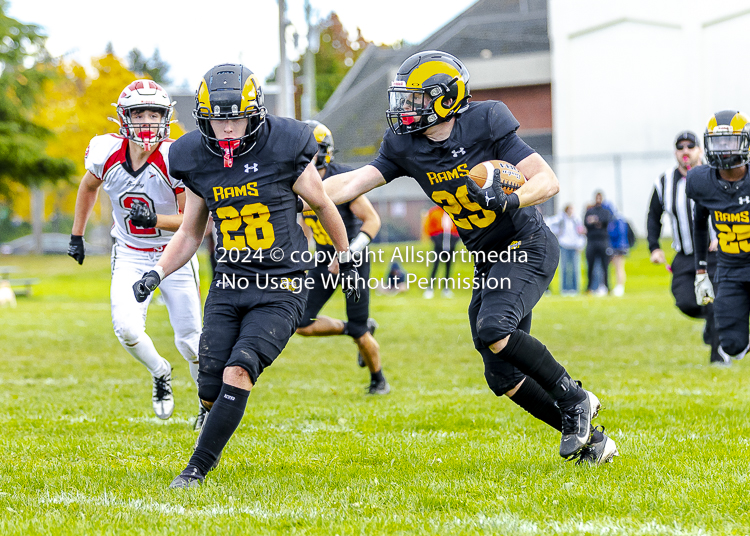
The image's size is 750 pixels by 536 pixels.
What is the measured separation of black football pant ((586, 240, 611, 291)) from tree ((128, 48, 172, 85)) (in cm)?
5029

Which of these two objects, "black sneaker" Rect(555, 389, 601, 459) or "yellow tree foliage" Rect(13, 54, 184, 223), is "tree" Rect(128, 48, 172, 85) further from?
"black sneaker" Rect(555, 389, 601, 459)

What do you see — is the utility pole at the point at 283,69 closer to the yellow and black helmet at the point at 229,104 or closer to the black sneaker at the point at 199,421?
the black sneaker at the point at 199,421

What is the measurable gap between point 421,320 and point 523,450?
8041mm

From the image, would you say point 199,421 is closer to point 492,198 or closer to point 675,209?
point 492,198

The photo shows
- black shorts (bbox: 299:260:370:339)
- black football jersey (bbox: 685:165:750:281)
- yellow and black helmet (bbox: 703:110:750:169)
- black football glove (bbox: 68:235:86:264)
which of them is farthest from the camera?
black shorts (bbox: 299:260:370:339)

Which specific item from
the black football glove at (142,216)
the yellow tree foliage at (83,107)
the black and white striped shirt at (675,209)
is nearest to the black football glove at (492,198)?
the black football glove at (142,216)

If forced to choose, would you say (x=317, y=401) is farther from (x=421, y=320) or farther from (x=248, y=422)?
(x=421, y=320)

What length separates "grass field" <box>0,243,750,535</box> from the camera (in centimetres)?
319

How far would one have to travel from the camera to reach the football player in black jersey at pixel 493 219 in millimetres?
3914

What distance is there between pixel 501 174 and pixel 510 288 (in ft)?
1.77

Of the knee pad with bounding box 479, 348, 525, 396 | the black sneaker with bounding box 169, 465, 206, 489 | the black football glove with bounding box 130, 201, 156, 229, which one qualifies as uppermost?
the black football glove with bounding box 130, 201, 156, 229

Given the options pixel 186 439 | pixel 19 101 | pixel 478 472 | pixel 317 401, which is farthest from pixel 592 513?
pixel 19 101

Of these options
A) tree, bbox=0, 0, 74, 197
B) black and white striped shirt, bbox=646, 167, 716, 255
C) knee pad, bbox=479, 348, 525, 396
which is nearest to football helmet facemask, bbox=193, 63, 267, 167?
knee pad, bbox=479, 348, 525, 396

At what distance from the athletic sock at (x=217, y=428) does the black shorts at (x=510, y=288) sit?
115cm
